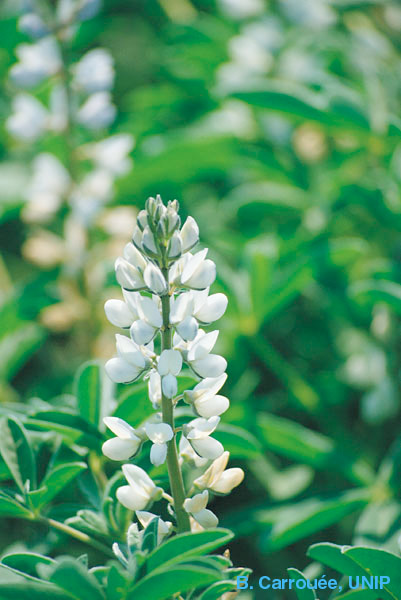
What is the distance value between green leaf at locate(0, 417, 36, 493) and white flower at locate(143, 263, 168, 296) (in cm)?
40

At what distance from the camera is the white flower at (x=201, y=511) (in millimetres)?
1041

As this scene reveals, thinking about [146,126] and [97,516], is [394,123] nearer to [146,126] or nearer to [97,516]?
[146,126]

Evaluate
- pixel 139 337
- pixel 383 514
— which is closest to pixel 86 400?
pixel 139 337

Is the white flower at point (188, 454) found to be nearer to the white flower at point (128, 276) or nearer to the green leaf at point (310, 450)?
the white flower at point (128, 276)

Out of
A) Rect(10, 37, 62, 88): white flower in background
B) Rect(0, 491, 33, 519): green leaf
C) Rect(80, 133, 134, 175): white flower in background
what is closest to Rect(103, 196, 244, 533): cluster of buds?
Rect(0, 491, 33, 519): green leaf

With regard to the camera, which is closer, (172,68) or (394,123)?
(394,123)

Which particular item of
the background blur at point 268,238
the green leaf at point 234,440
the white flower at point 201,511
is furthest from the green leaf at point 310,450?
the white flower at point 201,511

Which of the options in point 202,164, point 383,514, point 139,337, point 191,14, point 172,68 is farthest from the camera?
point 191,14

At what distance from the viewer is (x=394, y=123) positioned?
6.00 ft

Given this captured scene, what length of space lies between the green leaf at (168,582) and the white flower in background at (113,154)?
143 centimetres

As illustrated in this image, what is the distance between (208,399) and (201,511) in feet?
0.61

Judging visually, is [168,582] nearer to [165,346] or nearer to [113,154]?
[165,346]

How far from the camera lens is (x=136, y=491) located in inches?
40.6

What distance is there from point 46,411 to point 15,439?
8cm
